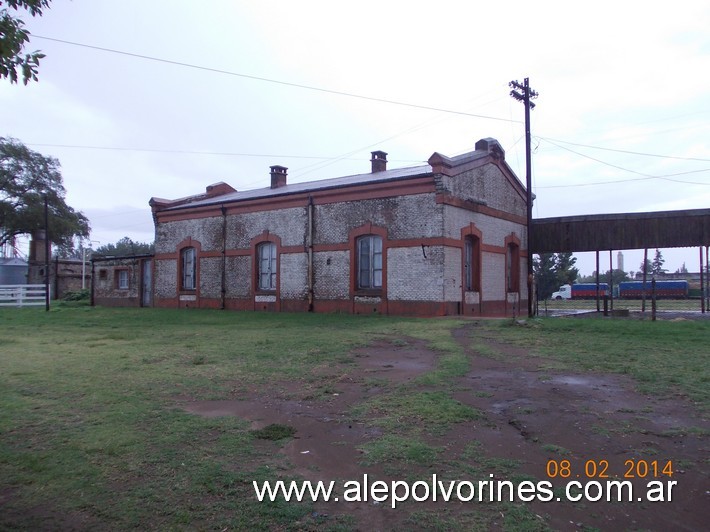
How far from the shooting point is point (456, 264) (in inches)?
773

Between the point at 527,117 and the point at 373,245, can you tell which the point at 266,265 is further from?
the point at 527,117

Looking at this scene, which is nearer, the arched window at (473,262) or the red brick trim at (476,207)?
the red brick trim at (476,207)

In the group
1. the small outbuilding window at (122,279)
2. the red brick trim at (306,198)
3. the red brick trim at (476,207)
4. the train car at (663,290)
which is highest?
the red brick trim at (306,198)

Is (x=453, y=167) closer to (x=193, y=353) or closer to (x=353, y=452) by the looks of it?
(x=193, y=353)

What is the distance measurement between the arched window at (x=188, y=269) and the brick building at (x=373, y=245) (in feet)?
0.18

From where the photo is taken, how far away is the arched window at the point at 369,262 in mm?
20797

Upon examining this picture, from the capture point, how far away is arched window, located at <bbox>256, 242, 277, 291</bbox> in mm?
24484

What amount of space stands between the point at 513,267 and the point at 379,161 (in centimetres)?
803

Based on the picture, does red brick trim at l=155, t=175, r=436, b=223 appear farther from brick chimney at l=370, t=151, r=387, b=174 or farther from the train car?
the train car

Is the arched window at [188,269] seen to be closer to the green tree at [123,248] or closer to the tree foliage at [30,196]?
the tree foliage at [30,196]

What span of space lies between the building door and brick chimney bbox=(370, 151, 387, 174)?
1448 cm

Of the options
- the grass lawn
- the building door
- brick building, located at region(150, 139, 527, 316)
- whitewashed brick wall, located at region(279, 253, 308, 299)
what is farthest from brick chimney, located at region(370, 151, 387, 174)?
the building door

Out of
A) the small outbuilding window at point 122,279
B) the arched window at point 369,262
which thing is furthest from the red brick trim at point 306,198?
the small outbuilding window at point 122,279

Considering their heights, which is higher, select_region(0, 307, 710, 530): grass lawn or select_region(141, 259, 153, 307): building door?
select_region(141, 259, 153, 307): building door
